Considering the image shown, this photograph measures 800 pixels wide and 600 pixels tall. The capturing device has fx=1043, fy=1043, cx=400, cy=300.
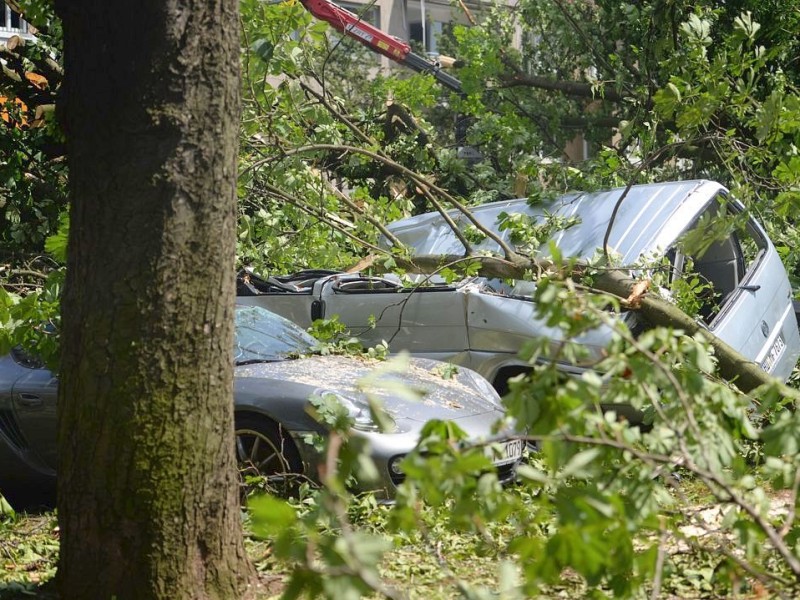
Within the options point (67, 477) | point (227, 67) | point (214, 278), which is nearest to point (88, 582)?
point (67, 477)

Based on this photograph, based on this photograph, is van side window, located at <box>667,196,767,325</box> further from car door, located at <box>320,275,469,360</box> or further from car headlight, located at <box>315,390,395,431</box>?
car headlight, located at <box>315,390,395,431</box>

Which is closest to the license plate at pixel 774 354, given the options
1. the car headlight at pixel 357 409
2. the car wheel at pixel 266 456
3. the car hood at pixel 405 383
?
the car hood at pixel 405 383

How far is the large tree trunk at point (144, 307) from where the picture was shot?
11.8 feet

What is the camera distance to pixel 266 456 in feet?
19.1

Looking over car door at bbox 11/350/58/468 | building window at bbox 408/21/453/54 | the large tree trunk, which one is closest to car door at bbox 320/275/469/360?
Answer: car door at bbox 11/350/58/468

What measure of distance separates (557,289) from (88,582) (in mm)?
2000

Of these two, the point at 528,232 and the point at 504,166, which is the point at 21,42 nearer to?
the point at 528,232

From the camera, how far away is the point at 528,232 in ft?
24.1

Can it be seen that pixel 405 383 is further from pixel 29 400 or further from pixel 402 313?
pixel 29 400

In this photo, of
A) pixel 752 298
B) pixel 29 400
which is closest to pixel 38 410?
pixel 29 400

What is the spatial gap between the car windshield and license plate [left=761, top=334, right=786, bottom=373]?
10.6 feet

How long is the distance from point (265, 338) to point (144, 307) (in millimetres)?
3541

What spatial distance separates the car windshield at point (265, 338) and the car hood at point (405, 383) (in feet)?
0.60

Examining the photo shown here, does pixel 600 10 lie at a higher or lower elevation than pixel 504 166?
higher
